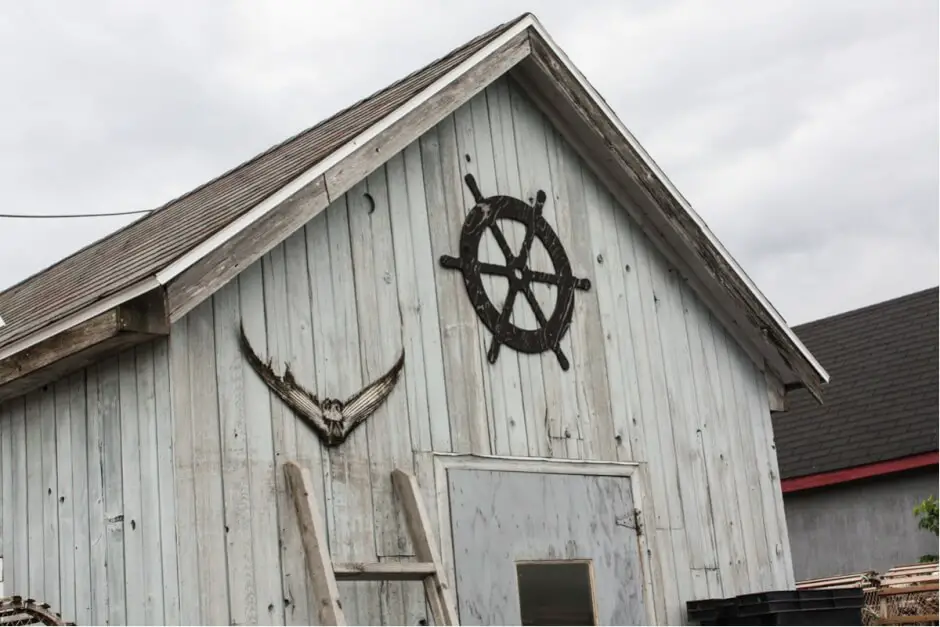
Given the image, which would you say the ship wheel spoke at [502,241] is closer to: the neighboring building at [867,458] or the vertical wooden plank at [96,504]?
the vertical wooden plank at [96,504]

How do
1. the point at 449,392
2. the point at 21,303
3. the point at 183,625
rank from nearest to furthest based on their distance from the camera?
1. the point at 183,625
2. the point at 449,392
3. the point at 21,303

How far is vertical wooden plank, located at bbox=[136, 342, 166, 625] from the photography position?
22.5ft

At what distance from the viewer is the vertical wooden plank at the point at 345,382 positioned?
757 cm

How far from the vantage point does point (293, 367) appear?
7.66 m

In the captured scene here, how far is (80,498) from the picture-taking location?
23.8ft

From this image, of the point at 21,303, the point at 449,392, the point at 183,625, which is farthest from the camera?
the point at 21,303

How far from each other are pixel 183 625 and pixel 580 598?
9.68 ft

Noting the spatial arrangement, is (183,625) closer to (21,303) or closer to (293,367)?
(293,367)

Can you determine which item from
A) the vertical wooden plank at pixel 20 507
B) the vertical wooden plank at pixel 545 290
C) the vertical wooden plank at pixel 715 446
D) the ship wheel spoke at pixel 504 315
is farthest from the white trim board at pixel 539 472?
the vertical wooden plank at pixel 20 507

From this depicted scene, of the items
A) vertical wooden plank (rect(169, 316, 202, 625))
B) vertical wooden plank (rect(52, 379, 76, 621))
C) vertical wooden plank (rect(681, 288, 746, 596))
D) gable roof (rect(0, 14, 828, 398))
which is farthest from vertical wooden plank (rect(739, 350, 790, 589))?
vertical wooden plank (rect(52, 379, 76, 621))

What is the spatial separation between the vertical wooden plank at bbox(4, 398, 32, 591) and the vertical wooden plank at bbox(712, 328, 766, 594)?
16.9 feet

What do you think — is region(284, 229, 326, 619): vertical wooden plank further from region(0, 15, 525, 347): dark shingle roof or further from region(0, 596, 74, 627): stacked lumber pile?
region(0, 596, 74, 627): stacked lumber pile

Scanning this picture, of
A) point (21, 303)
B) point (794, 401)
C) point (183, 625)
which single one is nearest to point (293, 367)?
point (183, 625)

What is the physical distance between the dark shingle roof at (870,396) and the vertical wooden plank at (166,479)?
1185 centimetres
